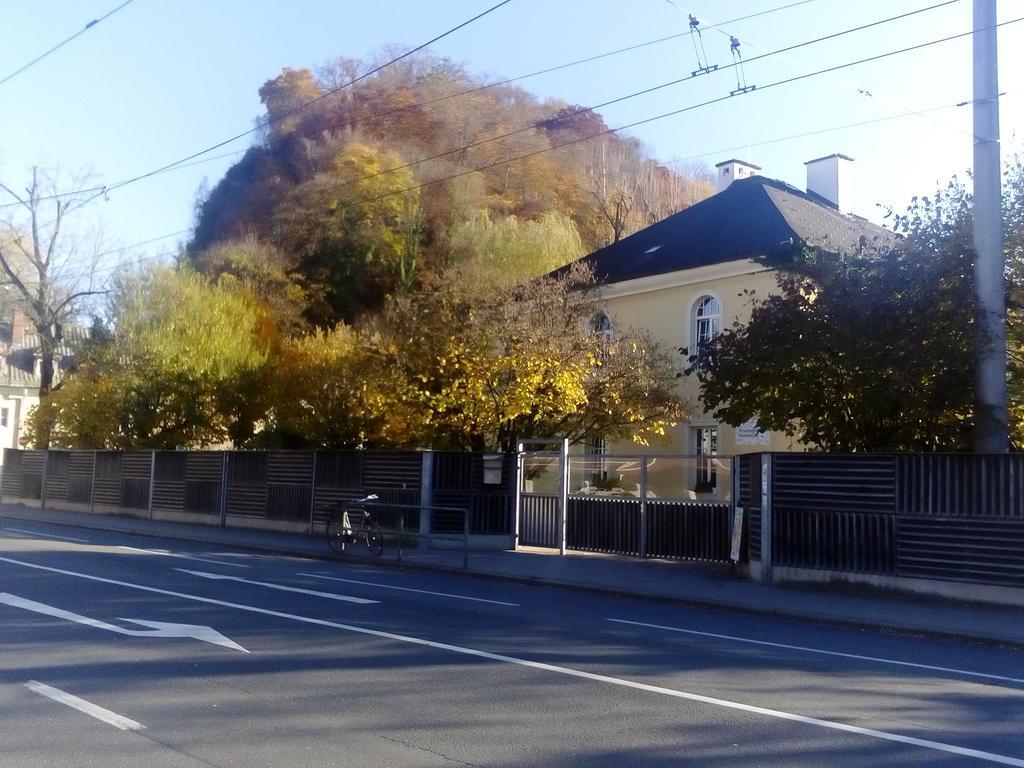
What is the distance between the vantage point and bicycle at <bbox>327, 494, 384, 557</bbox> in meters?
20.5

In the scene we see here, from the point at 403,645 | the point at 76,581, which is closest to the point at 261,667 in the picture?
the point at 403,645

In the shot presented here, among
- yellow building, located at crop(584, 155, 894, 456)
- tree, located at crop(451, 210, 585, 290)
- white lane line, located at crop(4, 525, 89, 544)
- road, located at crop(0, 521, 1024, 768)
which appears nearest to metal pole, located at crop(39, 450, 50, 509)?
white lane line, located at crop(4, 525, 89, 544)

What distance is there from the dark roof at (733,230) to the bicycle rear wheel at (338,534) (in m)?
13.4

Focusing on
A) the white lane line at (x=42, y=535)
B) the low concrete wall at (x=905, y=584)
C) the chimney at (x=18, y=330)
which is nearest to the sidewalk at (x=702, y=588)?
the low concrete wall at (x=905, y=584)

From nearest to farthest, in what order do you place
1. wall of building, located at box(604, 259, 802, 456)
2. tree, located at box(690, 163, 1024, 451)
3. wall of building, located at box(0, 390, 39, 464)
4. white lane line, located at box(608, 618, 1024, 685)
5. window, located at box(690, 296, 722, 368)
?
white lane line, located at box(608, 618, 1024, 685) → tree, located at box(690, 163, 1024, 451) → wall of building, located at box(604, 259, 802, 456) → window, located at box(690, 296, 722, 368) → wall of building, located at box(0, 390, 39, 464)

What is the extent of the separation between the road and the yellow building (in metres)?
16.1

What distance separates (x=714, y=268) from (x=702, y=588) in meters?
15.1

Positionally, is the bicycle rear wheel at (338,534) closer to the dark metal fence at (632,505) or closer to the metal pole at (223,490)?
the dark metal fence at (632,505)

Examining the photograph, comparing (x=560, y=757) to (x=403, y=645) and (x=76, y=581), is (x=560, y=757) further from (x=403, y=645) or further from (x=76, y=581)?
(x=76, y=581)

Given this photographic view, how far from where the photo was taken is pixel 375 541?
2047cm

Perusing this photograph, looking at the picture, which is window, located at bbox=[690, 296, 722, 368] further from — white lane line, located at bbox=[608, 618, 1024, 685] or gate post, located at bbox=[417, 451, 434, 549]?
white lane line, located at bbox=[608, 618, 1024, 685]

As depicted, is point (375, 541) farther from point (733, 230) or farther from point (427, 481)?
point (733, 230)

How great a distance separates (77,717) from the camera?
6.95 m

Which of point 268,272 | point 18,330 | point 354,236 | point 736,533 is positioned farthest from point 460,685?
point 18,330
